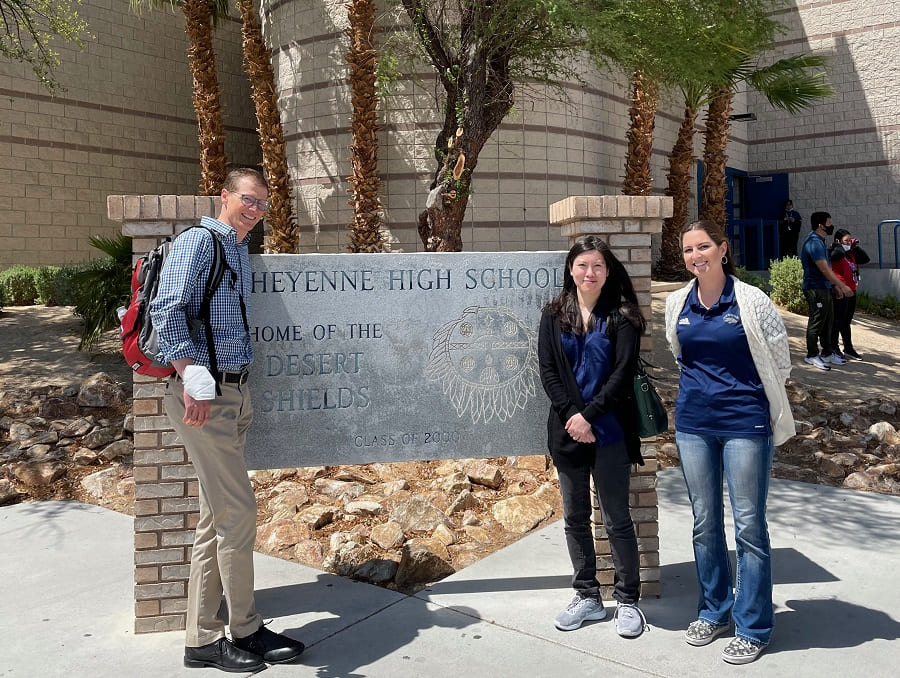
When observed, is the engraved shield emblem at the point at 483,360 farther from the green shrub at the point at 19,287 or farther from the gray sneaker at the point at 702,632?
the green shrub at the point at 19,287

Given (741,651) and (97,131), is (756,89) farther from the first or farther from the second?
(741,651)

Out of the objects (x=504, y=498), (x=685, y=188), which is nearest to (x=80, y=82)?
(x=685, y=188)

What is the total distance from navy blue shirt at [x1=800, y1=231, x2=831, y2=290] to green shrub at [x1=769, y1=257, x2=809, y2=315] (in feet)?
14.9

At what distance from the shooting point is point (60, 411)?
27.0 feet

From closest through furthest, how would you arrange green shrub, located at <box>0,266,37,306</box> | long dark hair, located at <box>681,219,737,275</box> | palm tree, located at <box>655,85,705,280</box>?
long dark hair, located at <box>681,219,737,275</box>
green shrub, located at <box>0,266,37,306</box>
palm tree, located at <box>655,85,705,280</box>

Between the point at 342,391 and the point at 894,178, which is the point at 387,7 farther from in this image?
the point at 894,178

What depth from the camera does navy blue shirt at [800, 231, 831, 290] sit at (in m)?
10.2

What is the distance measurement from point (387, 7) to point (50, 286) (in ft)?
24.8

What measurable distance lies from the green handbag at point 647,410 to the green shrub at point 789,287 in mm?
12189

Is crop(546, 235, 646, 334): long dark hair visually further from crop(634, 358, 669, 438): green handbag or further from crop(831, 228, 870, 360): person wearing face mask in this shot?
crop(831, 228, 870, 360): person wearing face mask

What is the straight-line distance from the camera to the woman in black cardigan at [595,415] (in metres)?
3.78

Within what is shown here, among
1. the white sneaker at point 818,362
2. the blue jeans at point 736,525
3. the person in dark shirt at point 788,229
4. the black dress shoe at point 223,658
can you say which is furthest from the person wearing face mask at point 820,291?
the person in dark shirt at point 788,229

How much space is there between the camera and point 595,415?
12.2 ft

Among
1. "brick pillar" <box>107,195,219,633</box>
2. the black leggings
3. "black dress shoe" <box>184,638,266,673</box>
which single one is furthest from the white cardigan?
the black leggings
